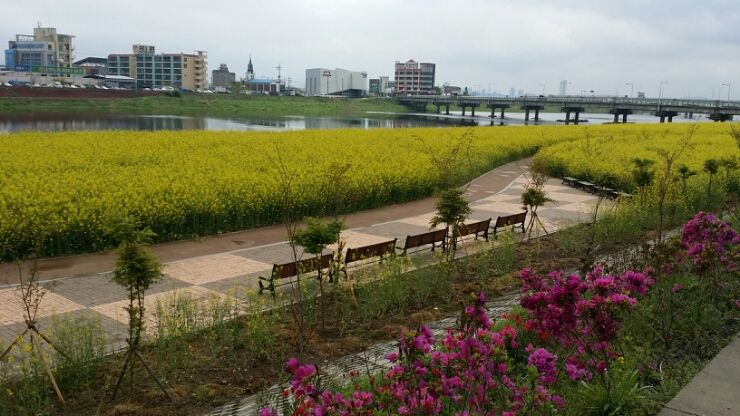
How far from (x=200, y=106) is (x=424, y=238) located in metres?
90.6

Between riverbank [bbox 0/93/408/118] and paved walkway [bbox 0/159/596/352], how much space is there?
68.8 m

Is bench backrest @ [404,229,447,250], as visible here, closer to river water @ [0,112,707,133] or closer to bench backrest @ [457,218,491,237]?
bench backrest @ [457,218,491,237]

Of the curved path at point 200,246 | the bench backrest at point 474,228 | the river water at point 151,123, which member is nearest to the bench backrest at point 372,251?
the bench backrest at point 474,228

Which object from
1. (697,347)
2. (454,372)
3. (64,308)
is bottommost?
(64,308)

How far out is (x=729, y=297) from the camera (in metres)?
7.53

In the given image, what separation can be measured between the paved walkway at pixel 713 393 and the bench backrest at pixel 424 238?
5747 millimetres

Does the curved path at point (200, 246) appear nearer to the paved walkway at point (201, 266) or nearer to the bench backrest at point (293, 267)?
the paved walkway at point (201, 266)

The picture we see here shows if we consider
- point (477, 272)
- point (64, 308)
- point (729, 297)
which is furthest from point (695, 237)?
point (64, 308)

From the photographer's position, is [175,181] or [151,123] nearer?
[175,181]

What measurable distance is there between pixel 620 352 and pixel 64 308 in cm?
713

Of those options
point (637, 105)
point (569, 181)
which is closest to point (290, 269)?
point (569, 181)

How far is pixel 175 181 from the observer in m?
15.4

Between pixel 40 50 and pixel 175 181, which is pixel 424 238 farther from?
pixel 40 50

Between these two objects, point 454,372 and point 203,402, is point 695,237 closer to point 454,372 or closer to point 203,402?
point 454,372
